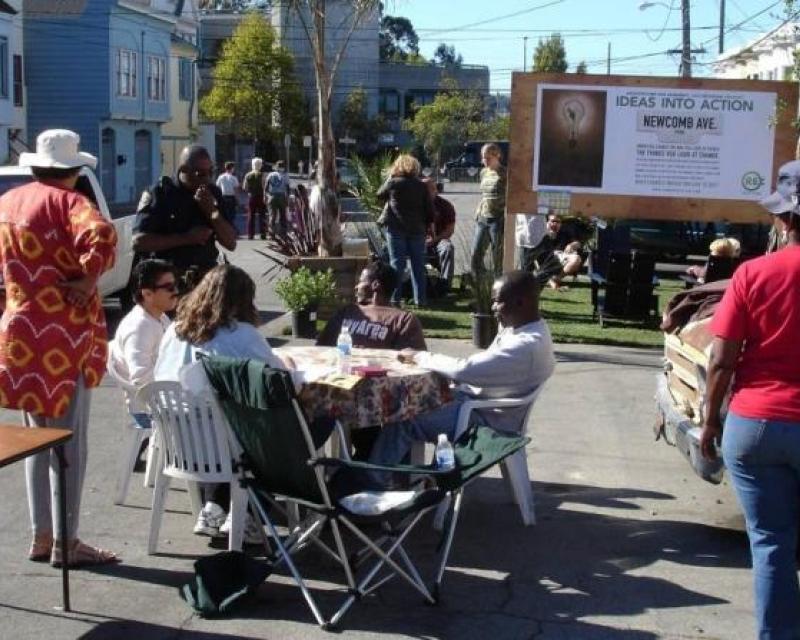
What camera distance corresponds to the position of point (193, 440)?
5.91 metres

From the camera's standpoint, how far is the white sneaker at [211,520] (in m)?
6.40

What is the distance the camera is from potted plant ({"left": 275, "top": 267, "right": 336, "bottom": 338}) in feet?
40.8

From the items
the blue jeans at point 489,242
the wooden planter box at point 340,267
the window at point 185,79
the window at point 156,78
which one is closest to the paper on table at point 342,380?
the blue jeans at point 489,242

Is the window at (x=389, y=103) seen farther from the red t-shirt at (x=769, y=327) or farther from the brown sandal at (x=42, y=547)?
the red t-shirt at (x=769, y=327)

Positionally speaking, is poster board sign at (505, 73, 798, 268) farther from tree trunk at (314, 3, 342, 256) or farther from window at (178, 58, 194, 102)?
window at (178, 58, 194, 102)

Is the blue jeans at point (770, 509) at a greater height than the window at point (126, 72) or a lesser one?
lesser

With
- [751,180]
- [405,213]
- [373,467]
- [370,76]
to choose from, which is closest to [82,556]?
[373,467]

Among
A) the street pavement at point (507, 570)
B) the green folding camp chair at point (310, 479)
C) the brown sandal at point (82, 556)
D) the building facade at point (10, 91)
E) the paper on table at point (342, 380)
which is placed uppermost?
the building facade at point (10, 91)

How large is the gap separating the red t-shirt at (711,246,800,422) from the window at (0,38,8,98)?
35.3m

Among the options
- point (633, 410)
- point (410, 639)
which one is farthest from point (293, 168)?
point (410, 639)

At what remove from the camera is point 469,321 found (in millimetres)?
A: 14055

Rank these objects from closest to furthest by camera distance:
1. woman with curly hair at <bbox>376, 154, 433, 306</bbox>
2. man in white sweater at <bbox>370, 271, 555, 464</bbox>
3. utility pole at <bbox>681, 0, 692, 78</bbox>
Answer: man in white sweater at <bbox>370, 271, 555, 464</bbox> → woman with curly hair at <bbox>376, 154, 433, 306</bbox> → utility pole at <bbox>681, 0, 692, 78</bbox>

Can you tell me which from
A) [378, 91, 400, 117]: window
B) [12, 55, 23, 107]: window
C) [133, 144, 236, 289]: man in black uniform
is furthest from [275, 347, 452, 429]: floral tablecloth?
[378, 91, 400, 117]: window

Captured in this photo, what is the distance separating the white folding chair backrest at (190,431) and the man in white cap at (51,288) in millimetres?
387
